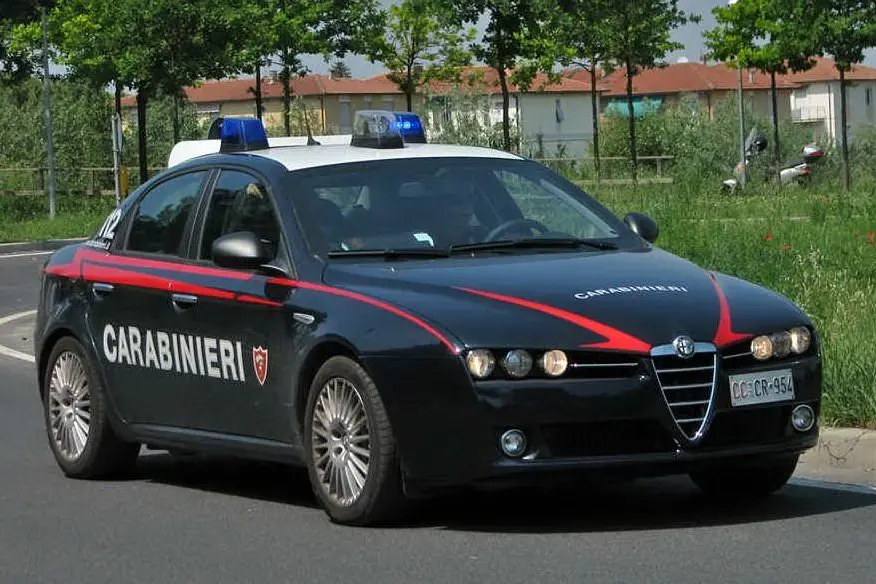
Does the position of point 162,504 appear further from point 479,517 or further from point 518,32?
point 518,32

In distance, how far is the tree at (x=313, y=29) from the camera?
50562mm

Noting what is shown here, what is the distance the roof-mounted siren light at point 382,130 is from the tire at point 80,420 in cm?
167

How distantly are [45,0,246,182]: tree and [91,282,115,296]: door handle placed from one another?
35939mm

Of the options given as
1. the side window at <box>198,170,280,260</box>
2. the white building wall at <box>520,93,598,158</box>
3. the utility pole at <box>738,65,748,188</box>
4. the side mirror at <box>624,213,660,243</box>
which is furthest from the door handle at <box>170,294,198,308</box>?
the white building wall at <box>520,93,598,158</box>

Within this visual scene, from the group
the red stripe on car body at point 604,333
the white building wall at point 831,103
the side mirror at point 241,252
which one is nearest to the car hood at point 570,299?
the red stripe on car body at point 604,333

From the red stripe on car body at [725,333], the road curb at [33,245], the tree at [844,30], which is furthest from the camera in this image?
the tree at [844,30]

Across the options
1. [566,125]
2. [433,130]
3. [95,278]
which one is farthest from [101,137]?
[566,125]

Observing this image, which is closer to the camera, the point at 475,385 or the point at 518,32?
the point at 475,385

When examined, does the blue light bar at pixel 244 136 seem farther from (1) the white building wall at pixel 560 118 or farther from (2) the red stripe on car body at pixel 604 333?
(1) the white building wall at pixel 560 118

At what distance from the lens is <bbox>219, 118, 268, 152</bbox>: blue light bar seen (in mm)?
9156

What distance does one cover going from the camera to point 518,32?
5234 centimetres

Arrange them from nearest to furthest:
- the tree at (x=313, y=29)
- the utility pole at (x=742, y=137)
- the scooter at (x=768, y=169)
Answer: the scooter at (x=768, y=169)
the utility pole at (x=742, y=137)
the tree at (x=313, y=29)

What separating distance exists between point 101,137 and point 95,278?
195 ft

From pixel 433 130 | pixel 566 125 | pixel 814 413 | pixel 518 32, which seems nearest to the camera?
pixel 814 413
